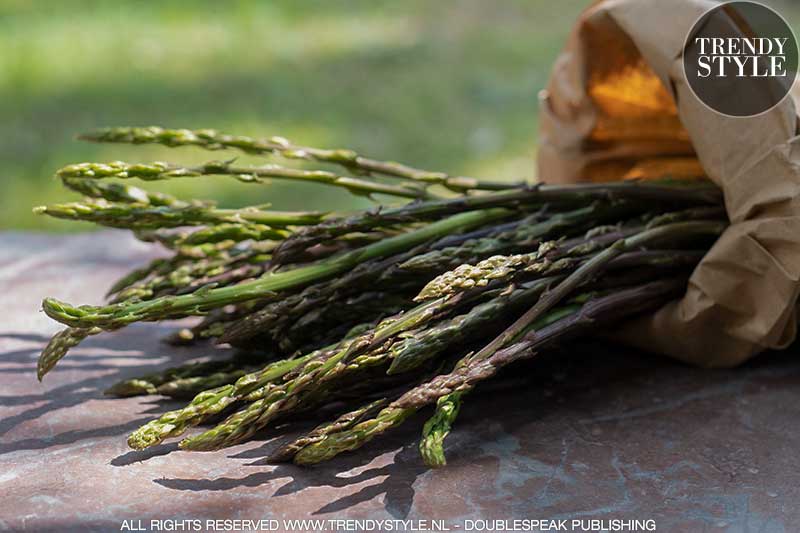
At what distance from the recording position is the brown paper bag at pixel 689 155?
4.27ft

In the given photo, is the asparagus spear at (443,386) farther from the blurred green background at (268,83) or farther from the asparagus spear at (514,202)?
the blurred green background at (268,83)

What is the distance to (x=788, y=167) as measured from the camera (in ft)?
4.20

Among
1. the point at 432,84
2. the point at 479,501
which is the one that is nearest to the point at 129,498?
the point at 479,501

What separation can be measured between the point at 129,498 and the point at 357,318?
1.37 ft

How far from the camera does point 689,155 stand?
5.55 feet

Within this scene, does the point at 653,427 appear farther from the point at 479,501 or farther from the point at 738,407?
the point at 479,501

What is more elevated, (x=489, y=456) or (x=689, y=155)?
(x=689, y=155)

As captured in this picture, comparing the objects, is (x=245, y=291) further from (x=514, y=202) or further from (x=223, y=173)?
(x=514, y=202)

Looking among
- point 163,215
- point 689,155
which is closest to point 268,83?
point 689,155

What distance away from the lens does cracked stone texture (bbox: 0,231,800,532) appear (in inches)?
41.4

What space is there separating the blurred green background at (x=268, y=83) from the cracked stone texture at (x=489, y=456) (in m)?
1.93

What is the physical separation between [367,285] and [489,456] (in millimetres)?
299

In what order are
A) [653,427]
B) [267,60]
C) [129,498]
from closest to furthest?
[129,498]
[653,427]
[267,60]

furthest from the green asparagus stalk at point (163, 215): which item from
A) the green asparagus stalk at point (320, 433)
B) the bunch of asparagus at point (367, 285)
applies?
A: the green asparagus stalk at point (320, 433)
